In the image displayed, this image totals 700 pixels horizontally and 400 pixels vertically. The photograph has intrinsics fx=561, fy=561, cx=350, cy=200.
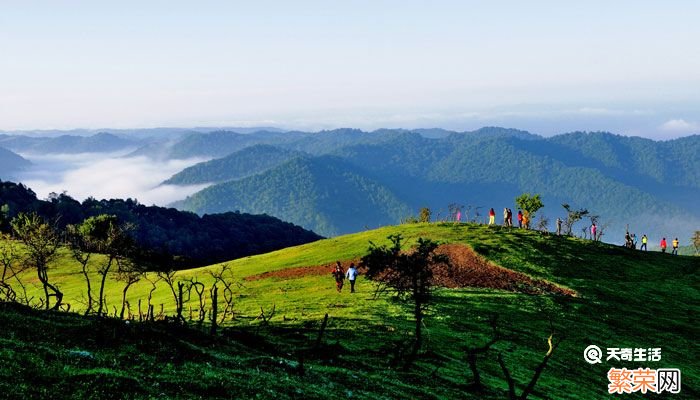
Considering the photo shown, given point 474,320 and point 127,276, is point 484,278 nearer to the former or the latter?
point 474,320

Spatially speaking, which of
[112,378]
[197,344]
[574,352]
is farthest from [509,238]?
[112,378]

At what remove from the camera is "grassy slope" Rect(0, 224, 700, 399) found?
107 feet

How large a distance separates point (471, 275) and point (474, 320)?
21.9m

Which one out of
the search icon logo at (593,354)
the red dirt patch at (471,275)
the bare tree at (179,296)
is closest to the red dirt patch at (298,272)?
the red dirt patch at (471,275)

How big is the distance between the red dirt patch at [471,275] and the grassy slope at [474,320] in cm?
275

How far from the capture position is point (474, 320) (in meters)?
56.8

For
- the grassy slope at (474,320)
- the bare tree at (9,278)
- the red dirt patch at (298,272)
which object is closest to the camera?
the grassy slope at (474,320)

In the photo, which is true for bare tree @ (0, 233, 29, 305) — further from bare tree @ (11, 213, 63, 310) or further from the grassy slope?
the grassy slope

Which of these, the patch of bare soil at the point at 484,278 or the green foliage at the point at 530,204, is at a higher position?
the green foliage at the point at 530,204

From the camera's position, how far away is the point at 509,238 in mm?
96812

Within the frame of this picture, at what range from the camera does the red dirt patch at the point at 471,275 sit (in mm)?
74000

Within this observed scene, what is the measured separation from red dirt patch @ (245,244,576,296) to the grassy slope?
2.75 meters

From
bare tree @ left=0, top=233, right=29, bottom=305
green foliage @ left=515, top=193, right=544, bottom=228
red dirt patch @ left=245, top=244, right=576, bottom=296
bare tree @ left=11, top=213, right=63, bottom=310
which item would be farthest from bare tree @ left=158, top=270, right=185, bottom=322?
green foliage @ left=515, top=193, right=544, bottom=228

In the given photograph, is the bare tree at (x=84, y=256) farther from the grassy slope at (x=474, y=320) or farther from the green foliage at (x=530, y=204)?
the green foliage at (x=530, y=204)
